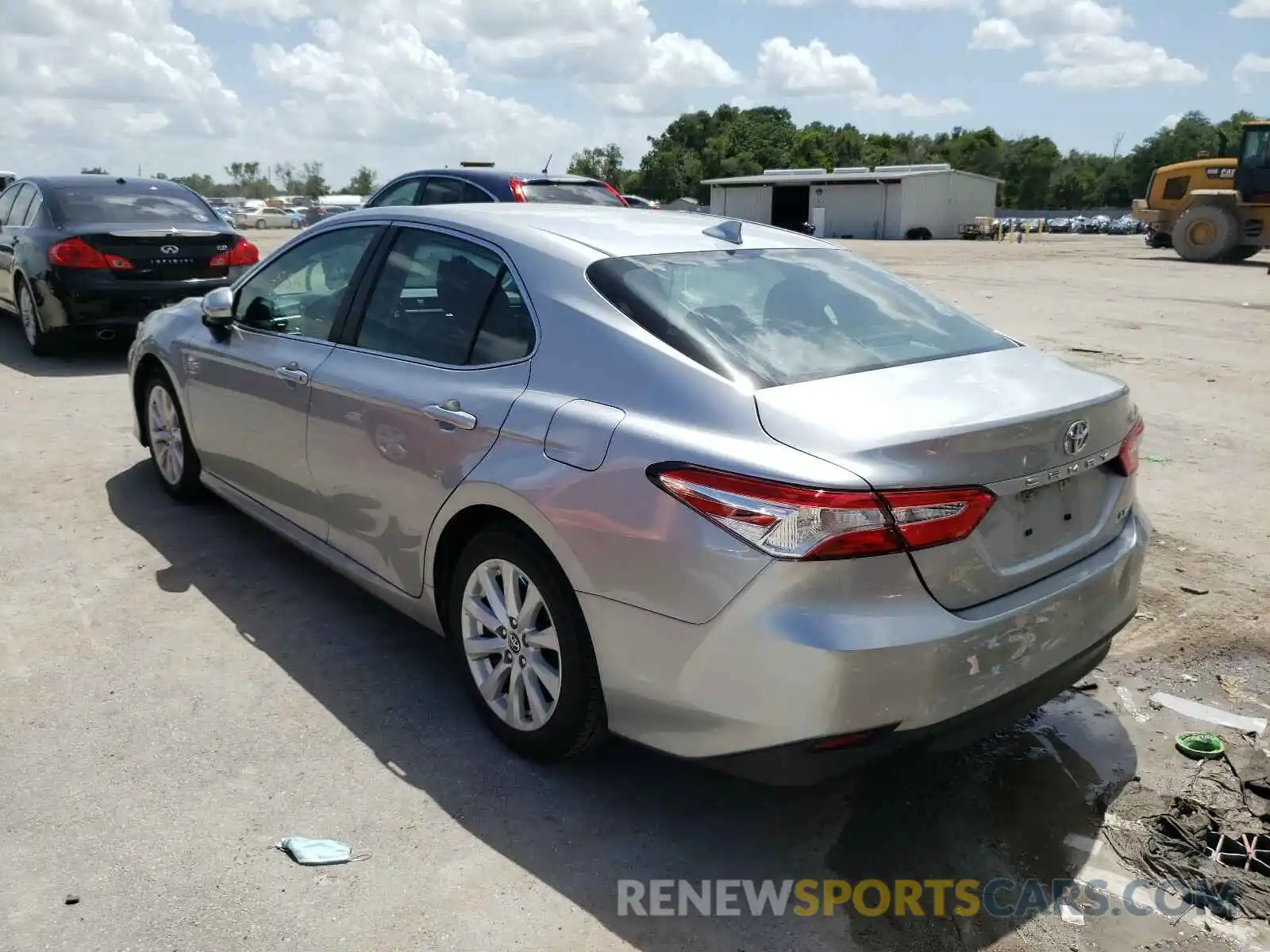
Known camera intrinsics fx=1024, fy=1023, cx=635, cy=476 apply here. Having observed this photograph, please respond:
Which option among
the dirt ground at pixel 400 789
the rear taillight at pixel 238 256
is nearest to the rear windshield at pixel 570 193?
the rear taillight at pixel 238 256

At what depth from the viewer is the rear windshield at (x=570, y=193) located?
1034 cm

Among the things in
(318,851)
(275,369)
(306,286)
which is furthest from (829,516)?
(306,286)

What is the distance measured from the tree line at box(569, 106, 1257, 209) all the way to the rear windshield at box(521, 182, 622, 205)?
8329cm

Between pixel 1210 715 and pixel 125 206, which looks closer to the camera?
pixel 1210 715

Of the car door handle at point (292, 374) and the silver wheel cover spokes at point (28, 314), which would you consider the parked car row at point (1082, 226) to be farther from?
the car door handle at point (292, 374)

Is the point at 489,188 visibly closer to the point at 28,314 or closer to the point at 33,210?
the point at 33,210

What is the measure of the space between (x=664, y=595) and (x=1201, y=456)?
570 centimetres

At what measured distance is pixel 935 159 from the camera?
105500mm

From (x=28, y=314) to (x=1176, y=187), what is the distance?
98.9ft

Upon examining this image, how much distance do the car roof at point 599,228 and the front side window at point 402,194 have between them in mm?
7304

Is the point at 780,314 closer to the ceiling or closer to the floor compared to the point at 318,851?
closer to the ceiling

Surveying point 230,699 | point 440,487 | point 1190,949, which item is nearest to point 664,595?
point 440,487

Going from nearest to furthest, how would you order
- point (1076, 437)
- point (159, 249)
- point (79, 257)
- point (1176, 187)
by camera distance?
point (1076, 437)
point (79, 257)
point (159, 249)
point (1176, 187)

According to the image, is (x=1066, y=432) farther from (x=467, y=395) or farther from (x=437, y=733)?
(x=437, y=733)
